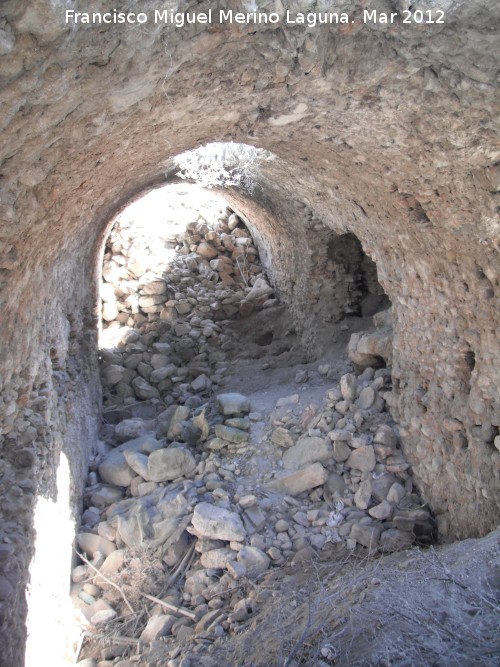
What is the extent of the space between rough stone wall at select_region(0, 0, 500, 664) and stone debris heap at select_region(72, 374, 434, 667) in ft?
1.18

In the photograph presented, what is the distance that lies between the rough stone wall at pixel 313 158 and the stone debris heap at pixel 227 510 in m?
0.36

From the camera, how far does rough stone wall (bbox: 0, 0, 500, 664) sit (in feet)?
6.68

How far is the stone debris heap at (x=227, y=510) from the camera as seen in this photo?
11.6 feet

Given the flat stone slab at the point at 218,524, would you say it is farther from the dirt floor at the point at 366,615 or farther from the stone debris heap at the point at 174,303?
the stone debris heap at the point at 174,303

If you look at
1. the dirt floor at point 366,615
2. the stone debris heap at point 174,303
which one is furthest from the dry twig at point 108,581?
the stone debris heap at point 174,303

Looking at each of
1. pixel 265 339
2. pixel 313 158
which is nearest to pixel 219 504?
pixel 313 158

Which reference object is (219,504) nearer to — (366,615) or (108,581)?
(108,581)

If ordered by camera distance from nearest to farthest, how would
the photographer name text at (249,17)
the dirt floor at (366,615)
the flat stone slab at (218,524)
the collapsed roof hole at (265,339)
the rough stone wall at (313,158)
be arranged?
the photographer name text at (249,17) < the rough stone wall at (313,158) < the dirt floor at (366,615) < the flat stone slab at (218,524) < the collapsed roof hole at (265,339)

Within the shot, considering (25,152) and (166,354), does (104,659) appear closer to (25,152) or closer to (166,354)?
(25,152)

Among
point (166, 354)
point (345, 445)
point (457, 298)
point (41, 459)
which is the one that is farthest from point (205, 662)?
point (166, 354)

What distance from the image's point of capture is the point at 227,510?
4086mm

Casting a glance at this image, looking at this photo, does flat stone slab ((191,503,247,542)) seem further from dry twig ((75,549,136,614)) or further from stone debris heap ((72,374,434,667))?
dry twig ((75,549,136,614))

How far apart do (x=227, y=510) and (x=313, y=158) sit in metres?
2.67

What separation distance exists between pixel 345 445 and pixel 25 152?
335 centimetres
